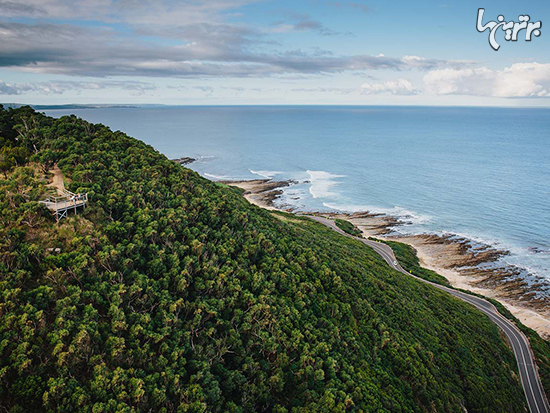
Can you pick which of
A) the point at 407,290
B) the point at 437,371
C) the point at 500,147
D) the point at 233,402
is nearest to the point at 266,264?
the point at 233,402

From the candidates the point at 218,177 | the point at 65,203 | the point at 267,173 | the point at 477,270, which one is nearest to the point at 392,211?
the point at 477,270

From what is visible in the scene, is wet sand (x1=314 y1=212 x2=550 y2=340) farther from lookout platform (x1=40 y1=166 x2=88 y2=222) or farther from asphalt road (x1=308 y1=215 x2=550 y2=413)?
lookout platform (x1=40 y1=166 x2=88 y2=222)

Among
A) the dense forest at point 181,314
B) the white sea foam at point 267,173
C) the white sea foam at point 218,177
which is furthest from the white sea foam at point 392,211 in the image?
the dense forest at point 181,314

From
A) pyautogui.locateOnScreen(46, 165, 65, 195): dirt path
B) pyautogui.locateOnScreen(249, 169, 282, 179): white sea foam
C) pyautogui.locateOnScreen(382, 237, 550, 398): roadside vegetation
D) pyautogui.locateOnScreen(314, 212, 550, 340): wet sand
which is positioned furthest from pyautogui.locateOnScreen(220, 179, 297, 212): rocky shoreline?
pyautogui.locateOnScreen(46, 165, 65, 195): dirt path

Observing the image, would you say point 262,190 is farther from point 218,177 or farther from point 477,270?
point 477,270

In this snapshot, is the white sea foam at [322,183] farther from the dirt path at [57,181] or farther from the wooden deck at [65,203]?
the wooden deck at [65,203]

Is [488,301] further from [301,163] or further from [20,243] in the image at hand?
[301,163]
